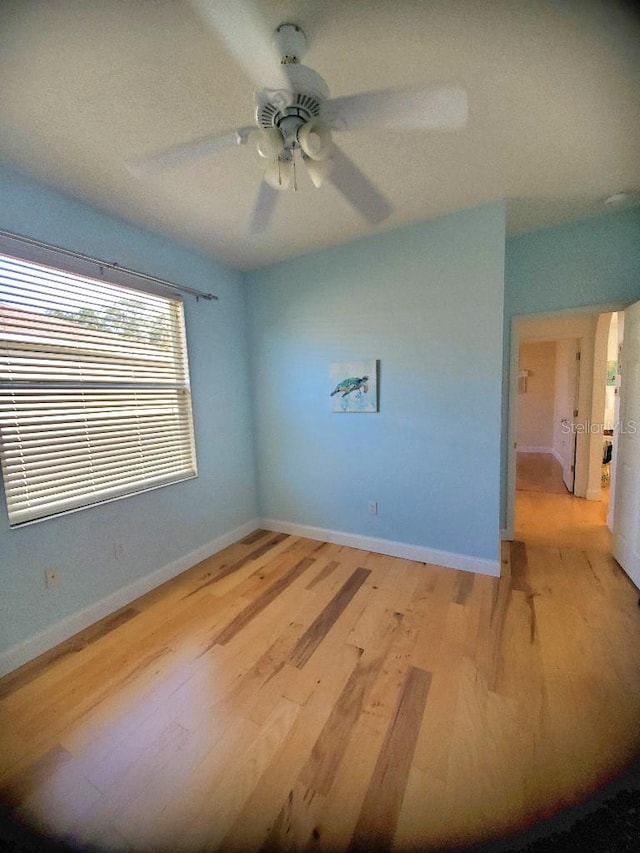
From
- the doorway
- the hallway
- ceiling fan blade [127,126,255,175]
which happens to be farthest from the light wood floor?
ceiling fan blade [127,126,255,175]

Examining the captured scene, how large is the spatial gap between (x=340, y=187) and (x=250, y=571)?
8.99 ft

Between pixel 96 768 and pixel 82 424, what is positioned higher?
pixel 82 424

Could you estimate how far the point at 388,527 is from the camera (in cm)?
264

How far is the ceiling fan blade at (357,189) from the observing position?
1.60 m

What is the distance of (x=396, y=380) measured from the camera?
2.51m

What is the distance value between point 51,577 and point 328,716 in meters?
1.67

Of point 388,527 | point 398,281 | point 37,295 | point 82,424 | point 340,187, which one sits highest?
point 340,187

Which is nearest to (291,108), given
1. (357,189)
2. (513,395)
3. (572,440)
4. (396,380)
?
(357,189)

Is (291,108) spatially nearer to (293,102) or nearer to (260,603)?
(293,102)

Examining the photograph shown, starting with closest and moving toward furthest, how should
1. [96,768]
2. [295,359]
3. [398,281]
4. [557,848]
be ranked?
[557,848], [96,768], [398,281], [295,359]

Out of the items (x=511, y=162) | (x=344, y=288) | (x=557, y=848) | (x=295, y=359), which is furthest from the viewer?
(x=295, y=359)

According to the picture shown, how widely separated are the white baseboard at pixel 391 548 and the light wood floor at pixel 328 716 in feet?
0.53

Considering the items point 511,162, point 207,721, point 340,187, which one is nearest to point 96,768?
point 207,721

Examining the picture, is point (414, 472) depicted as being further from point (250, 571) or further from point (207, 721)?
point (207, 721)
